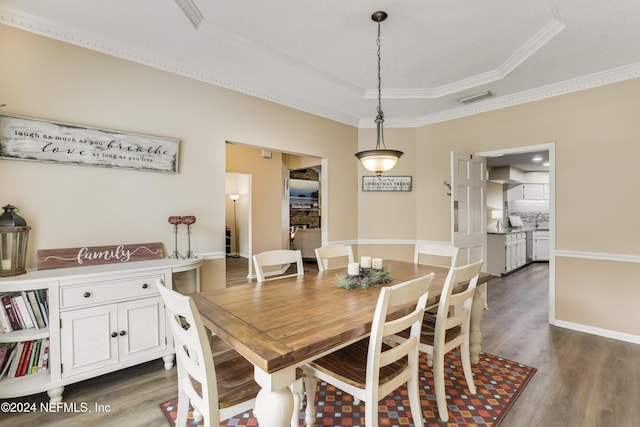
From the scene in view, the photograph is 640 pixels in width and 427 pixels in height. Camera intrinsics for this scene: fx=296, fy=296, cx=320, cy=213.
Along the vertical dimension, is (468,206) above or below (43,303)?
above

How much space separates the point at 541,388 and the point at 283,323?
6.77 ft

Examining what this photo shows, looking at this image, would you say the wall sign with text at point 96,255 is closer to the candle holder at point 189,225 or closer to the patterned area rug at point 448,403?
the candle holder at point 189,225

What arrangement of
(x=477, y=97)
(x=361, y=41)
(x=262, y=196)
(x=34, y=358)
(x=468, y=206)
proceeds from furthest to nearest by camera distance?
1. (x=262, y=196)
2. (x=468, y=206)
3. (x=477, y=97)
4. (x=361, y=41)
5. (x=34, y=358)

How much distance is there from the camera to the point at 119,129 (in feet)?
8.23

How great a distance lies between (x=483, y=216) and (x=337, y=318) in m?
3.45

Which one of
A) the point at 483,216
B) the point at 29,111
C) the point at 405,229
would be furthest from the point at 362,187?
the point at 29,111

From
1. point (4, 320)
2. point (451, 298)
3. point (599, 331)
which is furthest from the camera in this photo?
point (599, 331)

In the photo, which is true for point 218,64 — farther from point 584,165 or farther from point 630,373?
point 630,373

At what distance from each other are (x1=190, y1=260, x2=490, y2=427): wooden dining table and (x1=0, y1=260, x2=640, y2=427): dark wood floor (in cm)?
87

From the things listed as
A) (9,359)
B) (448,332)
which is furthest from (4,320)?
(448,332)

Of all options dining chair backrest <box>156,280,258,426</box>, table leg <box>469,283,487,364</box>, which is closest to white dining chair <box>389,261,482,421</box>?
table leg <box>469,283,487,364</box>

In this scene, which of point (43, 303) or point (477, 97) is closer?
point (43, 303)

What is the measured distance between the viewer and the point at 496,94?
11.8 ft

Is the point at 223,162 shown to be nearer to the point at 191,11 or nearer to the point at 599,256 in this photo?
the point at 191,11
